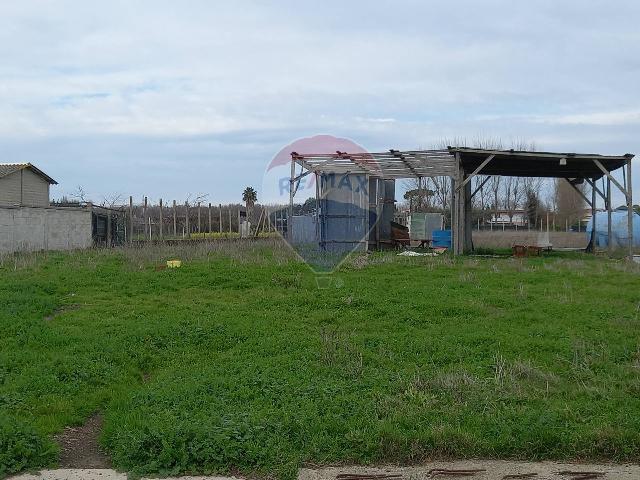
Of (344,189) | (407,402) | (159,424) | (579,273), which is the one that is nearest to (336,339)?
(407,402)

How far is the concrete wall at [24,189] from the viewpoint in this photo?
38.7 metres

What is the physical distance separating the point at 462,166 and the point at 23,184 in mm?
27020

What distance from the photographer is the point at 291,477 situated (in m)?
5.59

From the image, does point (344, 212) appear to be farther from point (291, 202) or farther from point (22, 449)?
point (22, 449)

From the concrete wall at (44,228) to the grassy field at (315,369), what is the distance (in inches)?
400

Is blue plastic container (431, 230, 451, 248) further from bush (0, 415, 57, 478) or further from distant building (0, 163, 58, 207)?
distant building (0, 163, 58, 207)

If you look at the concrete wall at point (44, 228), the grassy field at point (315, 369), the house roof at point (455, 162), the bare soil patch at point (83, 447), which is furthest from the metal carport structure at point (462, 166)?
the bare soil patch at point (83, 447)

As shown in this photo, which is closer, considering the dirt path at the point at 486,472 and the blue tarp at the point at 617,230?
the dirt path at the point at 486,472

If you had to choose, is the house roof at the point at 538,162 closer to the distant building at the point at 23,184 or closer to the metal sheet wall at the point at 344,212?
the metal sheet wall at the point at 344,212

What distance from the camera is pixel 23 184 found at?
40.3m

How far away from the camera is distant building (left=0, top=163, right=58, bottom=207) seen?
38688 mm

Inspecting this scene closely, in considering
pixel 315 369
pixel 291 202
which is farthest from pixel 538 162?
pixel 315 369

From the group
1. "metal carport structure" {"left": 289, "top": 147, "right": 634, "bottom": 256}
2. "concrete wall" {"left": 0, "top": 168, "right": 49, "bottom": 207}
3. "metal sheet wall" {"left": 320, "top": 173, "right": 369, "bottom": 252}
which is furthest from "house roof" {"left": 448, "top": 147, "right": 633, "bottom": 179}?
"concrete wall" {"left": 0, "top": 168, "right": 49, "bottom": 207}

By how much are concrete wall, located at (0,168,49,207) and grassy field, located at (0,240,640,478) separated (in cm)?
2531
